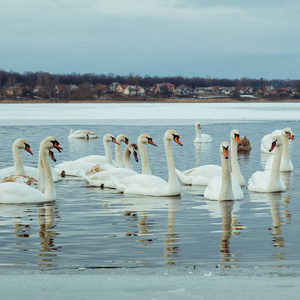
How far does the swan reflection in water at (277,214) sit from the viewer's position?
21.4 feet

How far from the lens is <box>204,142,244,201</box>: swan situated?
9474 millimetres

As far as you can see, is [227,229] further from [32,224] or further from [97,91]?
[97,91]

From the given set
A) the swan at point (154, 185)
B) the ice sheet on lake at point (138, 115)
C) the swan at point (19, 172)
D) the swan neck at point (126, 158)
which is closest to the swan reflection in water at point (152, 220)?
the swan at point (154, 185)

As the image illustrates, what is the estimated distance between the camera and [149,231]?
7453mm

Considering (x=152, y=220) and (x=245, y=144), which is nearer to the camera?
(x=152, y=220)

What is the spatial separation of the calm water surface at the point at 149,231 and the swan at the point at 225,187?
0.15 metres

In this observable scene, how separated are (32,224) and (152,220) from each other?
146cm

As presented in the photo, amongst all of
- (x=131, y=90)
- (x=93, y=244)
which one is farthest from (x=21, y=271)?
(x=131, y=90)

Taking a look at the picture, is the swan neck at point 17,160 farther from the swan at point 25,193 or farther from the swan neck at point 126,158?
the swan neck at point 126,158

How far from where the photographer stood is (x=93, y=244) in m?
6.71

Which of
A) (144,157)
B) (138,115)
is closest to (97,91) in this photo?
(138,115)

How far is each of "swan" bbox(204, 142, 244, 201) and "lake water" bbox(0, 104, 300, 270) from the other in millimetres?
141

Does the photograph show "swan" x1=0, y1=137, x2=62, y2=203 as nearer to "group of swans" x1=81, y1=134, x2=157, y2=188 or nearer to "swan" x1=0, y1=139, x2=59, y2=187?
A: "swan" x1=0, y1=139, x2=59, y2=187

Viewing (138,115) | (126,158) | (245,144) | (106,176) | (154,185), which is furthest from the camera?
(138,115)
